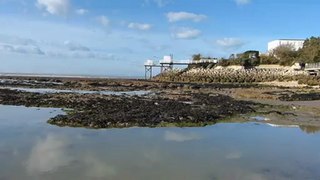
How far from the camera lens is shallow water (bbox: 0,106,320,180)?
9.11 metres

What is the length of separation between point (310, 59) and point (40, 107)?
201 feet

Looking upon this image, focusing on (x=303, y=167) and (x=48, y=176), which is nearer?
(x=48, y=176)

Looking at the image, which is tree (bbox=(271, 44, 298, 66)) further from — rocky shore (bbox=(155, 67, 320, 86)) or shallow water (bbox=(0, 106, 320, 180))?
shallow water (bbox=(0, 106, 320, 180))

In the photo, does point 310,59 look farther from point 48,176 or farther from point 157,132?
point 48,176

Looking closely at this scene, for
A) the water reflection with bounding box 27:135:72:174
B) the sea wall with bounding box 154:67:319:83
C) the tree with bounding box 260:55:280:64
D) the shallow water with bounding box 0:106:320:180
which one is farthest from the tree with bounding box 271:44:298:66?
the water reflection with bounding box 27:135:72:174

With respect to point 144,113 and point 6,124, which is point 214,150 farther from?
point 6,124

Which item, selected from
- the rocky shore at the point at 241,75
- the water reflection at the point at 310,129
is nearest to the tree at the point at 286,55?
the rocky shore at the point at 241,75

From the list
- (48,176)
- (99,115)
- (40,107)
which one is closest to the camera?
(48,176)

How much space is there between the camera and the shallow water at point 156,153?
29.9 feet

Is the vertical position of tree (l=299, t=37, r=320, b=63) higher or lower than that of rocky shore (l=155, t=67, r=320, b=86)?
higher

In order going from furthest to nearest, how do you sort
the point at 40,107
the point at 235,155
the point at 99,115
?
the point at 40,107
the point at 99,115
the point at 235,155

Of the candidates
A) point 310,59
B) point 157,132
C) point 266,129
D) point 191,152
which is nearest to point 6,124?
point 157,132

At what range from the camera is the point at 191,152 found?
11.6 metres

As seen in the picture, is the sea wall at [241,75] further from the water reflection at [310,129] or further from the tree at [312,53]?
the water reflection at [310,129]
